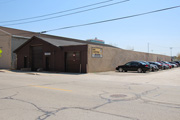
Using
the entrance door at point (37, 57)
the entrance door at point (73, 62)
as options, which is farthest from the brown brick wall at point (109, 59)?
the entrance door at point (37, 57)

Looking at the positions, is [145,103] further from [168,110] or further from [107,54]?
[107,54]

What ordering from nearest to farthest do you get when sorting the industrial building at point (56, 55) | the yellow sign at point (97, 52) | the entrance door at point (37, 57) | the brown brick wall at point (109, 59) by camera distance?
the industrial building at point (56, 55) → the brown brick wall at point (109, 59) → the yellow sign at point (97, 52) → the entrance door at point (37, 57)

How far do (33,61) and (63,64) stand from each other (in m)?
7.05

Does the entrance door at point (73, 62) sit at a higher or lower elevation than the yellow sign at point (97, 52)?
lower

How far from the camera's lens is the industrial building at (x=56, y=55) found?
78.5 ft

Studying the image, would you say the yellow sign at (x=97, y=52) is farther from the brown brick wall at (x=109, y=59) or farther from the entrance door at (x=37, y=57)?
the entrance door at (x=37, y=57)

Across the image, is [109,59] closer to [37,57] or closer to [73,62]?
[73,62]

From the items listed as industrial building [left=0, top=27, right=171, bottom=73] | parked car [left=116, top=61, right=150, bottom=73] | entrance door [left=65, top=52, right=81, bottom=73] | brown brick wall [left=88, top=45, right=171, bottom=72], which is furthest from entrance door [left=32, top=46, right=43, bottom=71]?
parked car [left=116, top=61, right=150, bottom=73]

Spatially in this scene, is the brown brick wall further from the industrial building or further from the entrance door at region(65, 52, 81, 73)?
the entrance door at region(65, 52, 81, 73)

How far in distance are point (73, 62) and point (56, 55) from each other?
9.92 feet

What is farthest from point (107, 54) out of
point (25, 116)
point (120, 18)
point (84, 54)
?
point (25, 116)

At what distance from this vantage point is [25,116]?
211 inches

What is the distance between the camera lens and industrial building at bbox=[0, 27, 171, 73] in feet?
78.5

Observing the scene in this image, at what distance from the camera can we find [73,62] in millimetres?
24656
